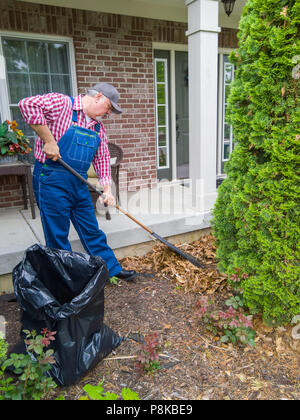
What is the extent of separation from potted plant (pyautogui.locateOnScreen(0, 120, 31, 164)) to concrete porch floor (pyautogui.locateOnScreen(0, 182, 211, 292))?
2.50 ft

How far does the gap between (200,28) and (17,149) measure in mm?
2524

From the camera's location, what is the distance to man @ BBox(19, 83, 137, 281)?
2348 millimetres

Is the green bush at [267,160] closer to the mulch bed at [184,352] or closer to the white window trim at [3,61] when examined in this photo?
the mulch bed at [184,352]

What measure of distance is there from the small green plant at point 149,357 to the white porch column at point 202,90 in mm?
2323

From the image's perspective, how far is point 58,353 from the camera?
186 cm

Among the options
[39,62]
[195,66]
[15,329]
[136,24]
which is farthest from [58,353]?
[136,24]

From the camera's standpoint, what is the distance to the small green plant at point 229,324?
2203 mm

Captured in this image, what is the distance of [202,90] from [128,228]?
5.77 feet

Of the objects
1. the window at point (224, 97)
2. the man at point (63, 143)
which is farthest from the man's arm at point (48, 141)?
the window at point (224, 97)

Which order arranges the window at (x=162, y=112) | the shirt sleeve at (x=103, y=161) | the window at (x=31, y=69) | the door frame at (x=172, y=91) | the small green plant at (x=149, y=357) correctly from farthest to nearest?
the window at (x=162, y=112) < the door frame at (x=172, y=91) < the window at (x=31, y=69) < the shirt sleeve at (x=103, y=161) < the small green plant at (x=149, y=357)

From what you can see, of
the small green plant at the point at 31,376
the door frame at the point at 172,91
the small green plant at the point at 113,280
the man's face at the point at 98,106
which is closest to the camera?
the small green plant at the point at 31,376

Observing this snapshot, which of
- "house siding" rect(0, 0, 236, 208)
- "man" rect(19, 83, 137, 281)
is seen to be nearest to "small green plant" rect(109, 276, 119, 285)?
"man" rect(19, 83, 137, 281)

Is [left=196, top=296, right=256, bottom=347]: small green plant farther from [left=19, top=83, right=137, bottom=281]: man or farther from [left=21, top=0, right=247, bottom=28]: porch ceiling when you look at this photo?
[left=21, top=0, right=247, bottom=28]: porch ceiling

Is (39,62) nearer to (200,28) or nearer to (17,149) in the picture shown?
(17,149)
